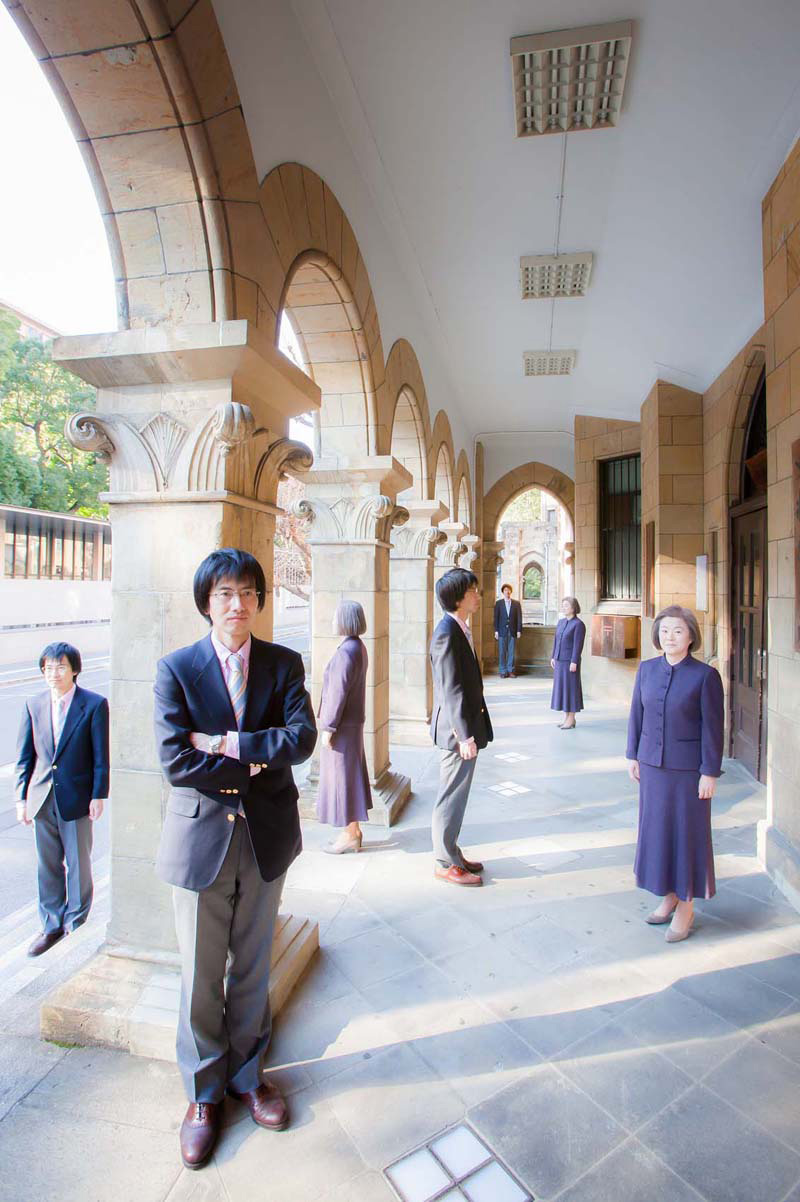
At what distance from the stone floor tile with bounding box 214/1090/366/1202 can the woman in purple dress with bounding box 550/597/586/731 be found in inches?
209

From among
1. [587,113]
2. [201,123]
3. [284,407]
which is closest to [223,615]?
[284,407]

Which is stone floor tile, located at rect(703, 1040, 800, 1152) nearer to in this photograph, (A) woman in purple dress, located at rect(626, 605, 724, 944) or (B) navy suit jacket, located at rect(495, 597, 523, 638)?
(A) woman in purple dress, located at rect(626, 605, 724, 944)

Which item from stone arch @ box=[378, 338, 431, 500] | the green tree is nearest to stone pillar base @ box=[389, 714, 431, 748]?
stone arch @ box=[378, 338, 431, 500]

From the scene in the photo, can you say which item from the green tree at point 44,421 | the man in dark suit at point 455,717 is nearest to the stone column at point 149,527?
the man in dark suit at point 455,717

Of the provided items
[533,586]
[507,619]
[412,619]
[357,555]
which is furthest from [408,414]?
[533,586]

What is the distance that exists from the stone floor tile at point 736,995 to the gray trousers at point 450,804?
1.07 metres

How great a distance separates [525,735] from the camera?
247 inches

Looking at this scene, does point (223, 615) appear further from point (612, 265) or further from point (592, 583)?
point (592, 583)

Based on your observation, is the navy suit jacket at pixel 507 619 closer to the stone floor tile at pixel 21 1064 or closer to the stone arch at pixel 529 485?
the stone arch at pixel 529 485

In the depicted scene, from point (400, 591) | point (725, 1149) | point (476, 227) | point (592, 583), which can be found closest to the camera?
point (725, 1149)

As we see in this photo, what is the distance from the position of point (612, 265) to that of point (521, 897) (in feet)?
13.8

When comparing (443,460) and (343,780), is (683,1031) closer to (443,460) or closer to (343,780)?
(343,780)

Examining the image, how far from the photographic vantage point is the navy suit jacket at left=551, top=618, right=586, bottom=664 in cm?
654

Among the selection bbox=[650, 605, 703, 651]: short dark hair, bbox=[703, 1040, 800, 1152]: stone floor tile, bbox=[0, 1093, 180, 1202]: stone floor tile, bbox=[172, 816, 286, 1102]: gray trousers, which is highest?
bbox=[650, 605, 703, 651]: short dark hair
